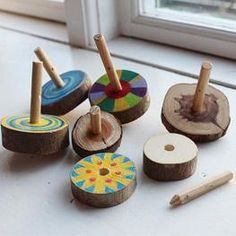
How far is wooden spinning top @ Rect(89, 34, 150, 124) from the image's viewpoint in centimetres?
64

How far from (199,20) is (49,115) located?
1.25ft

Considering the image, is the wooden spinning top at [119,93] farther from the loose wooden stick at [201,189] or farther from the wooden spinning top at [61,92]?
the loose wooden stick at [201,189]

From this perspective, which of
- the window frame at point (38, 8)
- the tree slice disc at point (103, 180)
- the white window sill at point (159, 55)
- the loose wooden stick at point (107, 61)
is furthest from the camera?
the window frame at point (38, 8)

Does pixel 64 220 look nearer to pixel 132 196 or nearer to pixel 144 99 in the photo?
pixel 132 196

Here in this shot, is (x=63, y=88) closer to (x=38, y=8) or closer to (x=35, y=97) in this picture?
(x=35, y=97)

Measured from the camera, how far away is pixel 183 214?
52cm

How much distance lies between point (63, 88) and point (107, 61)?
0.09 m

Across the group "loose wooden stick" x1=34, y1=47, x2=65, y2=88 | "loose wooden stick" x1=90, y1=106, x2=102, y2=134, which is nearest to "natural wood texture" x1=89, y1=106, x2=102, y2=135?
"loose wooden stick" x1=90, y1=106, x2=102, y2=134

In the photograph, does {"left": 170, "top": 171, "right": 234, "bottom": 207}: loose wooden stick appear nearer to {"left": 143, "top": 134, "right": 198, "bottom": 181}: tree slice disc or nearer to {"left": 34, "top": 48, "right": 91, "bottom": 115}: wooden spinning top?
{"left": 143, "top": 134, "right": 198, "bottom": 181}: tree slice disc

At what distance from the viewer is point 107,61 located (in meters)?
0.65

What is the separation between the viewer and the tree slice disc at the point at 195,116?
0.61 metres

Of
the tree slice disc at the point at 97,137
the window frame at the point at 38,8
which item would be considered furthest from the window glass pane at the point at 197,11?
the tree slice disc at the point at 97,137

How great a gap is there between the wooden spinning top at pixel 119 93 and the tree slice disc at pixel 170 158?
3.0 inches

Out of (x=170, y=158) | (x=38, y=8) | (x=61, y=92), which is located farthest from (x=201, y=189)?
(x=38, y=8)
